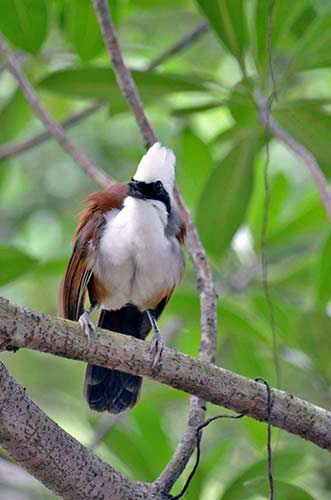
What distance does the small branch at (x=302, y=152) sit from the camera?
249 centimetres

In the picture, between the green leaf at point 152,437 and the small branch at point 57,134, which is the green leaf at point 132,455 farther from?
the small branch at point 57,134

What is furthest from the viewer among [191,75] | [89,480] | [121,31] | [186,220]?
[121,31]

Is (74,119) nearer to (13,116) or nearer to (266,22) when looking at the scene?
(13,116)

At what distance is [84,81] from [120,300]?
2.45 ft

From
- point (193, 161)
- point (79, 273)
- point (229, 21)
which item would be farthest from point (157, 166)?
point (193, 161)

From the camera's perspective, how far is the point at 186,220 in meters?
2.75

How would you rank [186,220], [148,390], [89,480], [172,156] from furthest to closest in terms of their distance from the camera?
[148,390], [186,220], [172,156], [89,480]

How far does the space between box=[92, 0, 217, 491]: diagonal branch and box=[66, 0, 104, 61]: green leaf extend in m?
0.43

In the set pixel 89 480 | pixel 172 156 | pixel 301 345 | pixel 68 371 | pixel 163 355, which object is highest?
pixel 172 156

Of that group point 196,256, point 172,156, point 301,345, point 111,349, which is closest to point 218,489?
point 301,345

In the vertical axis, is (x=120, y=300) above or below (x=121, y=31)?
below

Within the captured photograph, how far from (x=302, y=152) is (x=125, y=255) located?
0.60 metres

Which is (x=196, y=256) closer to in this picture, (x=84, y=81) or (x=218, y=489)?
(x=84, y=81)

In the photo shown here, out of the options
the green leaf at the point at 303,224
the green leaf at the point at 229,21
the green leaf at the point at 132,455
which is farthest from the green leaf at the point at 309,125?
the green leaf at the point at 132,455
